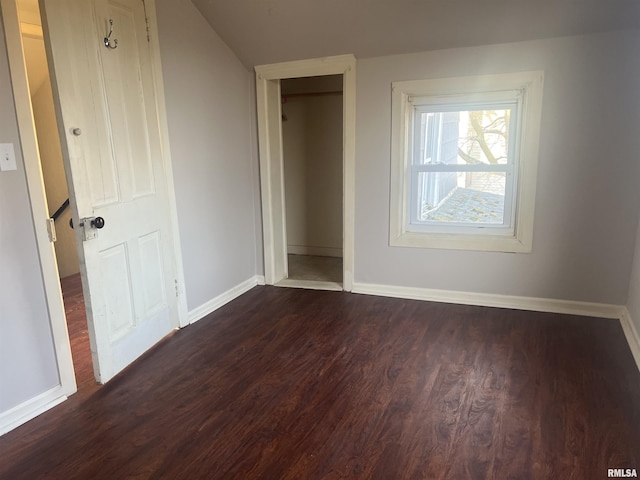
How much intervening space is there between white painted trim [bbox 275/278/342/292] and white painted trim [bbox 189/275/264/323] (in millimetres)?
225

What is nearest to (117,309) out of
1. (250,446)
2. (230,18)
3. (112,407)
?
(112,407)

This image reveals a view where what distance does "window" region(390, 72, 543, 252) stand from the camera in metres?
3.16

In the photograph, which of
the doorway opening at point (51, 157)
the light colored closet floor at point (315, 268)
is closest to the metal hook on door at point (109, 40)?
the doorway opening at point (51, 157)

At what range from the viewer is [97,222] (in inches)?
87.8

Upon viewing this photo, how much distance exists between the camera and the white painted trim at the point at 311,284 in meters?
3.93

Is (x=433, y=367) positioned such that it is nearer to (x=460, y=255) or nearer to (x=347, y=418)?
(x=347, y=418)

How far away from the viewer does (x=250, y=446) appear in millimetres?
1862

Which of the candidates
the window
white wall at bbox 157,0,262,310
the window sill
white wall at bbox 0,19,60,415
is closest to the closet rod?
white wall at bbox 157,0,262,310

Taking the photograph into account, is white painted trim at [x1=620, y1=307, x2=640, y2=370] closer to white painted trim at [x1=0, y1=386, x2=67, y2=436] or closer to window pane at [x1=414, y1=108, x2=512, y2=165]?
window pane at [x1=414, y1=108, x2=512, y2=165]

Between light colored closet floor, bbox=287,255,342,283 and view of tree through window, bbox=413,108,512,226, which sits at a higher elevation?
view of tree through window, bbox=413,108,512,226

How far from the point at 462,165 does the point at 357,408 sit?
2145 millimetres

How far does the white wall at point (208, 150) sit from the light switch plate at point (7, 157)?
1063mm

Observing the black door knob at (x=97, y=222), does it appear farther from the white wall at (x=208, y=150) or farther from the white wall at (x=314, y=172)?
the white wall at (x=314, y=172)

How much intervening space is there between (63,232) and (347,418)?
384 cm
